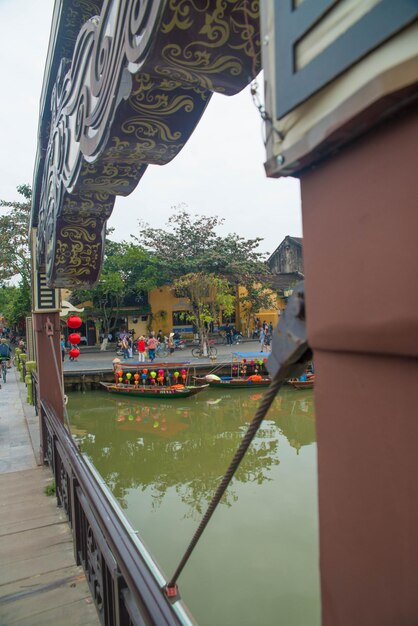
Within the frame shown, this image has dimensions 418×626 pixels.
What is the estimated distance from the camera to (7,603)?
7.45 ft

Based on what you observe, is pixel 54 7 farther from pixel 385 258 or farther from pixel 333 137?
pixel 385 258

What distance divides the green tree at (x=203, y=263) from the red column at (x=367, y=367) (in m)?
16.3

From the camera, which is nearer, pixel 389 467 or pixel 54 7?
pixel 389 467

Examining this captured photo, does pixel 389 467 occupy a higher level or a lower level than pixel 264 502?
higher

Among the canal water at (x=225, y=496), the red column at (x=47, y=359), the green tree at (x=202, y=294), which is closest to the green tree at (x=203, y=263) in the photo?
the green tree at (x=202, y=294)

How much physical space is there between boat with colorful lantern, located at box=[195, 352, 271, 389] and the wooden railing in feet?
34.0

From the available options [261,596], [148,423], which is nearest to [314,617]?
[261,596]

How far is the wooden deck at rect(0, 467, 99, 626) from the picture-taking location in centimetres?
219

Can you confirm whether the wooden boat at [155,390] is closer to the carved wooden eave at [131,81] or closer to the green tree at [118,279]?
the green tree at [118,279]

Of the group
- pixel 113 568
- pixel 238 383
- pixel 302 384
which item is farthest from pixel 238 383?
pixel 113 568

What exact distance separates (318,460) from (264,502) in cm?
569

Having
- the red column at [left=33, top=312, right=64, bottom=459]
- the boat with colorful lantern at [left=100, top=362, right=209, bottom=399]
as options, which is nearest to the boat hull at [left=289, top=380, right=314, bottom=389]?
the boat with colorful lantern at [left=100, top=362, right=209, bottom=399]

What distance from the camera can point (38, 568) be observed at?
8.65ft

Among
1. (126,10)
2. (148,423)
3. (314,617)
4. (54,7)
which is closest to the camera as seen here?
(126,10)
